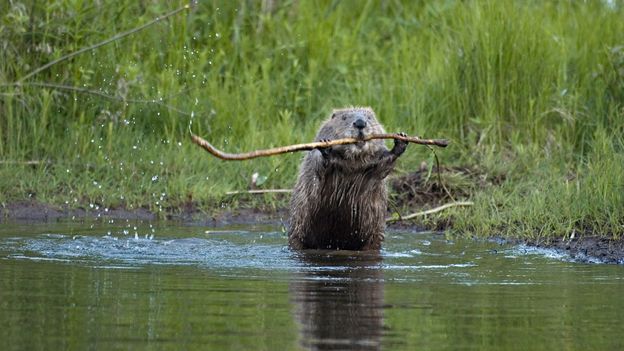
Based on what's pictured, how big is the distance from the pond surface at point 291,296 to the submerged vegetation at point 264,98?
1.46 metres

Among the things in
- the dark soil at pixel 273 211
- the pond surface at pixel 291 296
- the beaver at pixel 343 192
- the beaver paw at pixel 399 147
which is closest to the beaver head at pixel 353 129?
the beaver at pixel 343 192

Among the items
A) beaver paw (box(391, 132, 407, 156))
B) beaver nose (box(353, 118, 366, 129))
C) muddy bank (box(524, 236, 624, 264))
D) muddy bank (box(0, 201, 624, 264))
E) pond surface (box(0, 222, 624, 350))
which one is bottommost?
pond surface (box(0, 222, 624, 350))

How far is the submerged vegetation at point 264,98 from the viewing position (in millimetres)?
9273

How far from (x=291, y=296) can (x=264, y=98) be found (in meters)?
4.85

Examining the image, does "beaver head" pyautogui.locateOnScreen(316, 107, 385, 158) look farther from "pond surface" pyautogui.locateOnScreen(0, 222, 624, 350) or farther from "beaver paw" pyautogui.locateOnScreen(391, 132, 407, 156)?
"pond surface" pyautogui.locateOnScreen(0, 222, 624, 350)

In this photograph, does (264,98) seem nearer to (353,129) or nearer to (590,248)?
(353,129)

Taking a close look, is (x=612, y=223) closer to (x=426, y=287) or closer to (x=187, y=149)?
(x=426, y=287)

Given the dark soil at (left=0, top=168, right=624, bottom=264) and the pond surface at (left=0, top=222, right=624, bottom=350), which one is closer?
the pond surface at (left=0, top=222, right=624, bottom=350)

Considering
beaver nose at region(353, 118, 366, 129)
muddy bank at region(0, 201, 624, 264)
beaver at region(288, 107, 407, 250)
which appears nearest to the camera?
beaver nose at region(353, 118, 366, 129)

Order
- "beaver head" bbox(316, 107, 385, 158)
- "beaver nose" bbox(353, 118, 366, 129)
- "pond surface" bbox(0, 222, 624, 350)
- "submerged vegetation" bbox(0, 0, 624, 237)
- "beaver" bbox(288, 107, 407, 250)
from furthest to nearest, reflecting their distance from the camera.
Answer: "submerged vegetation" bbox(0, 0, 624, 237)
"beaver" bbox(288, 107, 407, 250)
"beaver head" bbox(316, 107, 385, 158)
"beaver nose" bbox(353, 118, 366, 129)
"pond surface" bbox(0, 222, 624, 350)

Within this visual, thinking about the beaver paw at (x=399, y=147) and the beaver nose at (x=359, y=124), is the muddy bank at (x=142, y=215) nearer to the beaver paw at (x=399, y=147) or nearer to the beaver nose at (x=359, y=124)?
the beaver paw at (x=399, y=147)

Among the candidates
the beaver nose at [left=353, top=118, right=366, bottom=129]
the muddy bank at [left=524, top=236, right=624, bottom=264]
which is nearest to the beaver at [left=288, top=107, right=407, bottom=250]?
the beaver nose at [left=353, top=118, right=366, bottom=129]

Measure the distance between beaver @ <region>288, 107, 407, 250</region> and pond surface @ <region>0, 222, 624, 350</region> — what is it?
154 millimetres

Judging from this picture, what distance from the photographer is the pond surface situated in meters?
4.50
